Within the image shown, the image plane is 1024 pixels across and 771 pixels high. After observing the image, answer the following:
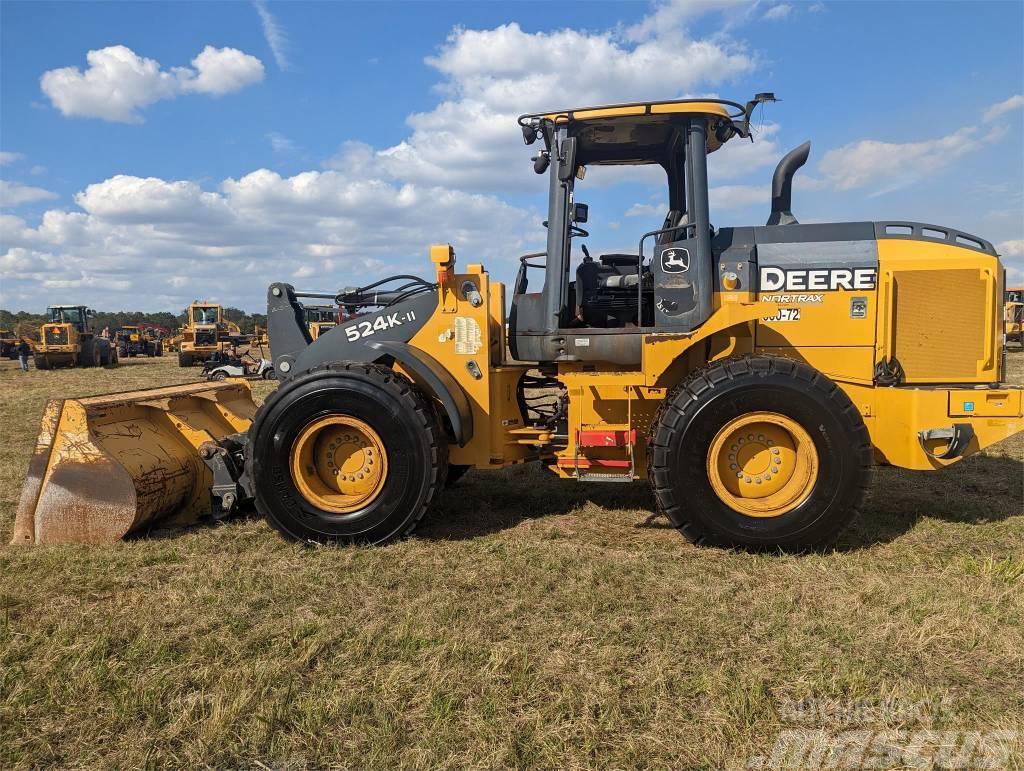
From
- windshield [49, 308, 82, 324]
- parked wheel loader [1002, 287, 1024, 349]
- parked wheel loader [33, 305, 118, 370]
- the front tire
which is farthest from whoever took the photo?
windshield [49, 308, 82, 324]

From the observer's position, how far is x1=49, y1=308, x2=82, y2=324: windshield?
2848 cm

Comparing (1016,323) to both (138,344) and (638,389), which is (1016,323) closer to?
(638,389)

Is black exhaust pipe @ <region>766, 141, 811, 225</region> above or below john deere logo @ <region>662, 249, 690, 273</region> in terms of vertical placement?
above

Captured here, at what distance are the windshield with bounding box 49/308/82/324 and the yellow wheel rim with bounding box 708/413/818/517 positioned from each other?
30.8 metres

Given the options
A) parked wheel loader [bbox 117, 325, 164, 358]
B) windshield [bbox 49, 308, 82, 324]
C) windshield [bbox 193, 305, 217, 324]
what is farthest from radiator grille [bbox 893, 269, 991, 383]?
parked wheel loader [bbox 117, 325, 164, 358]

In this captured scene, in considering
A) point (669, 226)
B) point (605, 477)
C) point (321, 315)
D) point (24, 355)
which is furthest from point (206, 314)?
point (605, 477)

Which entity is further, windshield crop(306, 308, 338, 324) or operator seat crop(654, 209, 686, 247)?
→ windshield crop(306, 308, 338, 324)

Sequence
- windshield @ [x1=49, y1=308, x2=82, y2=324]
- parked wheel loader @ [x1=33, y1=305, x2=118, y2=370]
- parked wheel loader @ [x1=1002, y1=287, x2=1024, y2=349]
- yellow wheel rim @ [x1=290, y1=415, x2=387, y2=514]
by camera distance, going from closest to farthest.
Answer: yellow wheel rim @ [x1=290, y1=415, x2=387, y2=514], parked wheel loader @ [x1=33, y1=305, x2=118, y2=370], parked wheel loader @ [x1=1002, y1=287, x2=1024, y2=349], windshield @ [x1=49, y1=308, x2=82, y2=324]

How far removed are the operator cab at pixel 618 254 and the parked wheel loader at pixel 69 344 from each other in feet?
87.2

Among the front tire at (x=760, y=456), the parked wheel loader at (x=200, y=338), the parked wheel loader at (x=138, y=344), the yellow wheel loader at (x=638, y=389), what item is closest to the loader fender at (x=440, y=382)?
the yellow wheel loader at (x=638, y=389)

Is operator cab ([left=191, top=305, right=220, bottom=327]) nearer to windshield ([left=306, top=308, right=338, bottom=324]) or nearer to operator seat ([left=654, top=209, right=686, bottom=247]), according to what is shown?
windshield ([left=306, top=308, right=338, bottom=324])

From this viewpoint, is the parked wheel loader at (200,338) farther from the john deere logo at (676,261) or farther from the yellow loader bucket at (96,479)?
the john deere logo at (676,261)

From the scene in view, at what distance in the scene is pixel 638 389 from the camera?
4973 millimetres

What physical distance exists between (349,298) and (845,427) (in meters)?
3.87
